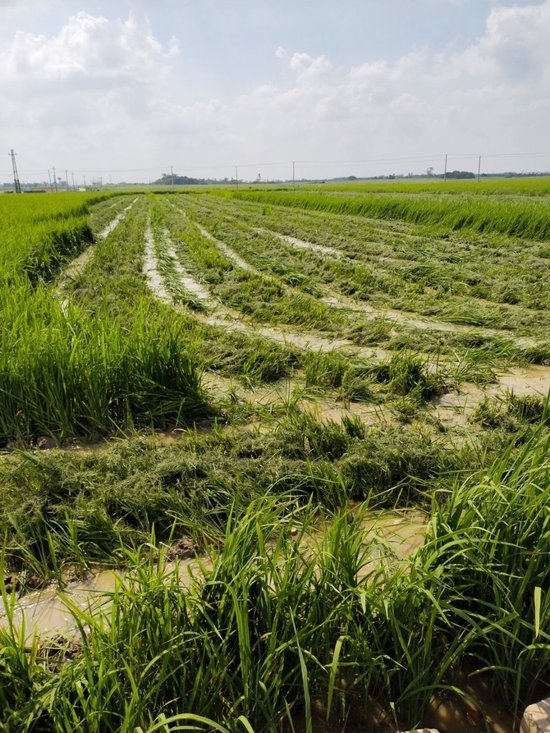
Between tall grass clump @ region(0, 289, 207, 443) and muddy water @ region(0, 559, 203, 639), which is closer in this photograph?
muddy water @ region(0, 559, 203, 639)

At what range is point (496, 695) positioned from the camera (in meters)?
1.73

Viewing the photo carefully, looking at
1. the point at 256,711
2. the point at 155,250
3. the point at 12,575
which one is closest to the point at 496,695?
the point at 256,711

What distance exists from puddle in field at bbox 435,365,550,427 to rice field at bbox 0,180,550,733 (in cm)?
3

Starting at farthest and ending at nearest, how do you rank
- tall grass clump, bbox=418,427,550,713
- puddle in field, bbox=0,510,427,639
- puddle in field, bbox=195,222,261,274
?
puddle in field, bbox=195,222,261,274, puddle in field, bbox=0,510,427,639, tall grass clump, bbox=418,427,550,713

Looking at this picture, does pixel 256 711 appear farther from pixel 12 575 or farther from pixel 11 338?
pixel 11 338

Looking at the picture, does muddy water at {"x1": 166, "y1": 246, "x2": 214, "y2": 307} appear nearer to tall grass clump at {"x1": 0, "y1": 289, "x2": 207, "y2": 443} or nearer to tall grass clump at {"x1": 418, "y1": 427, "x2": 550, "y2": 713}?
tall grass clump at {"x1": 0, "y1": 289, "x2": 207, "y2": 443}

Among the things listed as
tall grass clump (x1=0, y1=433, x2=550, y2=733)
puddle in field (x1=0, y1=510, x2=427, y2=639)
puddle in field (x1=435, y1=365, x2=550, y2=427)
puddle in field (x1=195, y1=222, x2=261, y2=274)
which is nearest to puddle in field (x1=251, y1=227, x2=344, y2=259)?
puddle in field (x1=195, y1=222, x2=261, y2=274)

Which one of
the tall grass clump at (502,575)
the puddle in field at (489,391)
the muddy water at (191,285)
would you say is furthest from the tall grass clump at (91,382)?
the muddy water at (191,285)

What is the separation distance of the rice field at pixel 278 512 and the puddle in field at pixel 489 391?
25 millimetres

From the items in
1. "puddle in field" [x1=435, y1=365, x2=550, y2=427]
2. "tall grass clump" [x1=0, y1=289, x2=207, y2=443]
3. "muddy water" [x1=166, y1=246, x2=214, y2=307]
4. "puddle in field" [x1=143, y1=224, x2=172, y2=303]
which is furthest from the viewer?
"puddle in field" [x1=143, y1=224, x2=172, y2=303]

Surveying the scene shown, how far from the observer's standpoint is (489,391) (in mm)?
4281

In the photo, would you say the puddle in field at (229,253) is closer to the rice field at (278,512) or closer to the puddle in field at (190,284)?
the puddle in field at (190,284)

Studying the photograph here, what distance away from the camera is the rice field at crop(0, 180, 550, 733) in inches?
63.4

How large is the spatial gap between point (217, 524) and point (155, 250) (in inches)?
431
